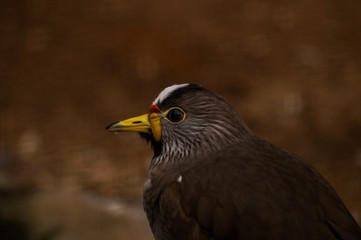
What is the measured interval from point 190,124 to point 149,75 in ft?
5.18

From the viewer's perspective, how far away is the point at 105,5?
11.3 feet

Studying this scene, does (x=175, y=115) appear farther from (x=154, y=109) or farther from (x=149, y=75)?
(x=149, y=75)

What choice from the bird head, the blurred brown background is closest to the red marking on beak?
the bird head

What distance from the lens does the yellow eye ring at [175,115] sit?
187 centimetres

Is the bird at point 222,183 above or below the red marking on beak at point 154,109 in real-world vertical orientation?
below

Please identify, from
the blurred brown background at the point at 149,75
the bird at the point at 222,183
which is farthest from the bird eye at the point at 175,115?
the blurred brown background at the point at 149,75

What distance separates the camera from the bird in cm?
149

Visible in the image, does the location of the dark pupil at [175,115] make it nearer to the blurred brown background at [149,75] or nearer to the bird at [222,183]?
the bird at [222,183]

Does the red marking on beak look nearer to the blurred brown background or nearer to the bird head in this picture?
the bird head

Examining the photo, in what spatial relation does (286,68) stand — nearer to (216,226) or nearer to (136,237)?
(136,237)

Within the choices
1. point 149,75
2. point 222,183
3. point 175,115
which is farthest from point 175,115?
point 149,75

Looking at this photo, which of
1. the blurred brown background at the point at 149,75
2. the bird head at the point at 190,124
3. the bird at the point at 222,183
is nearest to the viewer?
the bird at the point at 222,183

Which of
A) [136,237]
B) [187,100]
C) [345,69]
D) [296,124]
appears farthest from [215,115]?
[345,69]

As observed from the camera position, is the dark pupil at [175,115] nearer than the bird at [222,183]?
No
